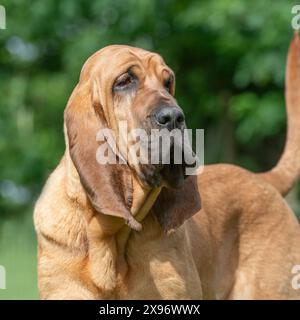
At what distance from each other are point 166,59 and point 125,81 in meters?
11.0

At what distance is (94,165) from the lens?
4.16m

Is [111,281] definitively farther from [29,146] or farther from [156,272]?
[29,146]

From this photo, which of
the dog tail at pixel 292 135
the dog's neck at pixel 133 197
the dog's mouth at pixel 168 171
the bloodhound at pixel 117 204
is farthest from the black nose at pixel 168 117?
the dog tail at pixel 292 135

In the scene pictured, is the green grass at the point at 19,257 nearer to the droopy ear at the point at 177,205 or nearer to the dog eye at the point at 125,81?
the droopy ear at the point at 177,205

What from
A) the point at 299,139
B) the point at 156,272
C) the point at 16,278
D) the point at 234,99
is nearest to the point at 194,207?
the point at 156,272

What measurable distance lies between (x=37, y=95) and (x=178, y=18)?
3.31 meters

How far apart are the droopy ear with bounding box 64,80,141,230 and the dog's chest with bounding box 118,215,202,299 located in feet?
0.74

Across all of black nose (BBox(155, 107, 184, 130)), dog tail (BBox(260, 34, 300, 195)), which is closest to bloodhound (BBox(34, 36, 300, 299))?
black nose (BBox(155, 107, 184, 130))

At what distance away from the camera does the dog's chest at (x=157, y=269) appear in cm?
427

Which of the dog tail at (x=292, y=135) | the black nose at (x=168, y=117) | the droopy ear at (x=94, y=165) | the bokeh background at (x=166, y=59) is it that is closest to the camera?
the black nose at (x=168, y=117)

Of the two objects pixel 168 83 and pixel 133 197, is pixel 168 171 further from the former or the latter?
pixel 168 83

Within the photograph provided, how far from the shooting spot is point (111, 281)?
4219 millimetres

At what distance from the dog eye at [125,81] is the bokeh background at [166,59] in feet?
25.9

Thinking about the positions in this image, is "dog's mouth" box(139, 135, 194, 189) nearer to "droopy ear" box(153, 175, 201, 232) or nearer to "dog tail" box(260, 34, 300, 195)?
"droopy ear" box(153, 175, 201, 232)
